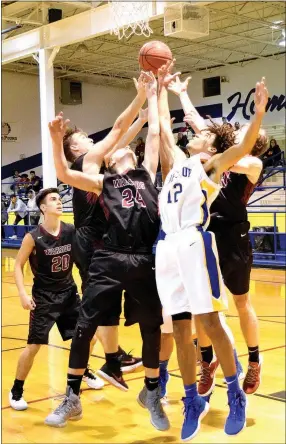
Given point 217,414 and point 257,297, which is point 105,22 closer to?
point 217,414

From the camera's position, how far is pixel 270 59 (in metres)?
14.7

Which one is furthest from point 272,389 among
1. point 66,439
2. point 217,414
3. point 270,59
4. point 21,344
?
point 270,59

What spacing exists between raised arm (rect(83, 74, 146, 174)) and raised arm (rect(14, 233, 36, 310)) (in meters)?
1.24

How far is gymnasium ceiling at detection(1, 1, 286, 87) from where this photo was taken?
16.5 ft

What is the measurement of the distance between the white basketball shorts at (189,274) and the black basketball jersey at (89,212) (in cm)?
69

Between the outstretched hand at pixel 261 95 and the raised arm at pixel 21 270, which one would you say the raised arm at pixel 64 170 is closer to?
the outstretched hand at pixel 261 95

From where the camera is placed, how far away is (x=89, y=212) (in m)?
Result: 3.28

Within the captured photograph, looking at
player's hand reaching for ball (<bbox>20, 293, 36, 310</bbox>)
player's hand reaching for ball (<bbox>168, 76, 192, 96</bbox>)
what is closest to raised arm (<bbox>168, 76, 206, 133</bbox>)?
player's hand reaching for ball (<bbox>168, 76, 192, 96</bbox>)

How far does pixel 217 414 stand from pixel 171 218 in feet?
7.46

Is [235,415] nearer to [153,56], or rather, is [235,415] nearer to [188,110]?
[188,110]

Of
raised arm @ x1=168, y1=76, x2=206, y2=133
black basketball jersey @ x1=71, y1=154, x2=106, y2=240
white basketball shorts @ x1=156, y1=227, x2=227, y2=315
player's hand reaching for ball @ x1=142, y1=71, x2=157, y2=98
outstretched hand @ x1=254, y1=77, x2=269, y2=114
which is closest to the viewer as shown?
outstretched hand @ x1=254, y1=77, x2=269, y2=114

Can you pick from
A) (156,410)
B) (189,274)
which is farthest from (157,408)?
(189,274)

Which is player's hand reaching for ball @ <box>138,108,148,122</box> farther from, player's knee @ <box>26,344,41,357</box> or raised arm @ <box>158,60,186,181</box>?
player's knee @ <box>26,344,41,357</box>

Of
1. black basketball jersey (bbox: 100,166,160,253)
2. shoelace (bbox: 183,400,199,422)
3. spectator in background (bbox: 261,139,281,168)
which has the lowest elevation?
shoelace (bbox: 183,400,199,422)
